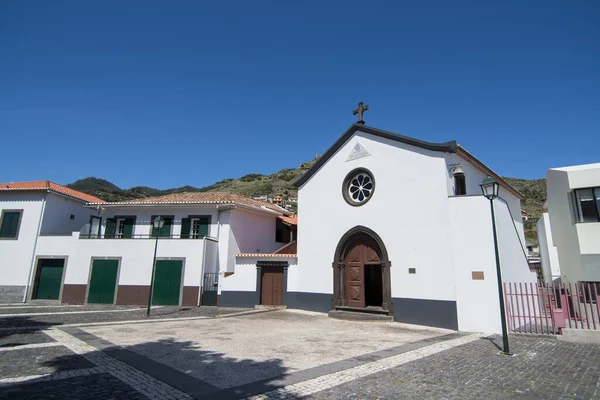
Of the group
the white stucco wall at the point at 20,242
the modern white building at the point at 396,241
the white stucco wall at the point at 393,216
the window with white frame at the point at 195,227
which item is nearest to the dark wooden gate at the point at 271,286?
the modern white building at the point at 396,241

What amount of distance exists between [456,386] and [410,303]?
8520mm

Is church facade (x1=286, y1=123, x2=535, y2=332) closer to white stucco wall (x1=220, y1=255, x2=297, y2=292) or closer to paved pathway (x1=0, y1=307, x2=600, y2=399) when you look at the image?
white stucco wall (x1=220, y1=255, x2=297, y2=292)

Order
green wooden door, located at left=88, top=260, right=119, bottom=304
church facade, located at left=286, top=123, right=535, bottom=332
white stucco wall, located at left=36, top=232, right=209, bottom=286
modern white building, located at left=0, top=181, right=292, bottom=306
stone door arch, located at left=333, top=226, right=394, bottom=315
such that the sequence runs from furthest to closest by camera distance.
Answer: green wooden door, located at left=88, top=260, right=119, bottom=304 < modern white building, located at left=0, top=181, right=292, bottom=306 < white stucco wall, located at left=36, top=232, right=209, bottom=286 < stone door arch, located at left=333, top=226, right=394, bottom=315 < church facade, located at left=286, top=123, right=535, bottom=332

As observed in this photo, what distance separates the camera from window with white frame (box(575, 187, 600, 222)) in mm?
15617

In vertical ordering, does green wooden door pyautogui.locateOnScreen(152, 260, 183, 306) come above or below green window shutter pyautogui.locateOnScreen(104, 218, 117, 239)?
below

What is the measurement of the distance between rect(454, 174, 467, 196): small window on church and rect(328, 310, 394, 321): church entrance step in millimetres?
6242

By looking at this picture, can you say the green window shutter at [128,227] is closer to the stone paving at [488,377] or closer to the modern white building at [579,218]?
the stone paving at [488,377]

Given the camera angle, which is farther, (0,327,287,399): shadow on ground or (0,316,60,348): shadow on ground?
(0,316,60,348): shadow on ground

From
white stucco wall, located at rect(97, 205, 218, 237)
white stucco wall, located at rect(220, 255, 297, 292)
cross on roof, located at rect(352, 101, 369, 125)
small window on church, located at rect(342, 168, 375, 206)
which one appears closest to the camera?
small window on church, located at rect(342, 168, 375, 206)

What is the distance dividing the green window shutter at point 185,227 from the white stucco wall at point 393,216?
7993 mm

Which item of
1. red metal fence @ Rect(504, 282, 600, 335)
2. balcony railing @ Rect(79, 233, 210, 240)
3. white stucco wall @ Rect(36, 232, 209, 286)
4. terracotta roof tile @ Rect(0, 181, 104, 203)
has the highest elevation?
terracotta roof tile @ Rect(0, 181, 104, 203)

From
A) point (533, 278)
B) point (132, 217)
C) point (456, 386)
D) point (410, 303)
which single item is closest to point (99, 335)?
point (456, 386)

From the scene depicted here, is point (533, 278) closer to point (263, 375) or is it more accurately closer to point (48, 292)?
point (263, 375)

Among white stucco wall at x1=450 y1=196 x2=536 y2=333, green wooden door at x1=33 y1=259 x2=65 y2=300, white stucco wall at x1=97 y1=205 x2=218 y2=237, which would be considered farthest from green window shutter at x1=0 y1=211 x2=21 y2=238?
white stucco wall at x1=450 y1=196 x2=536 y2=333
